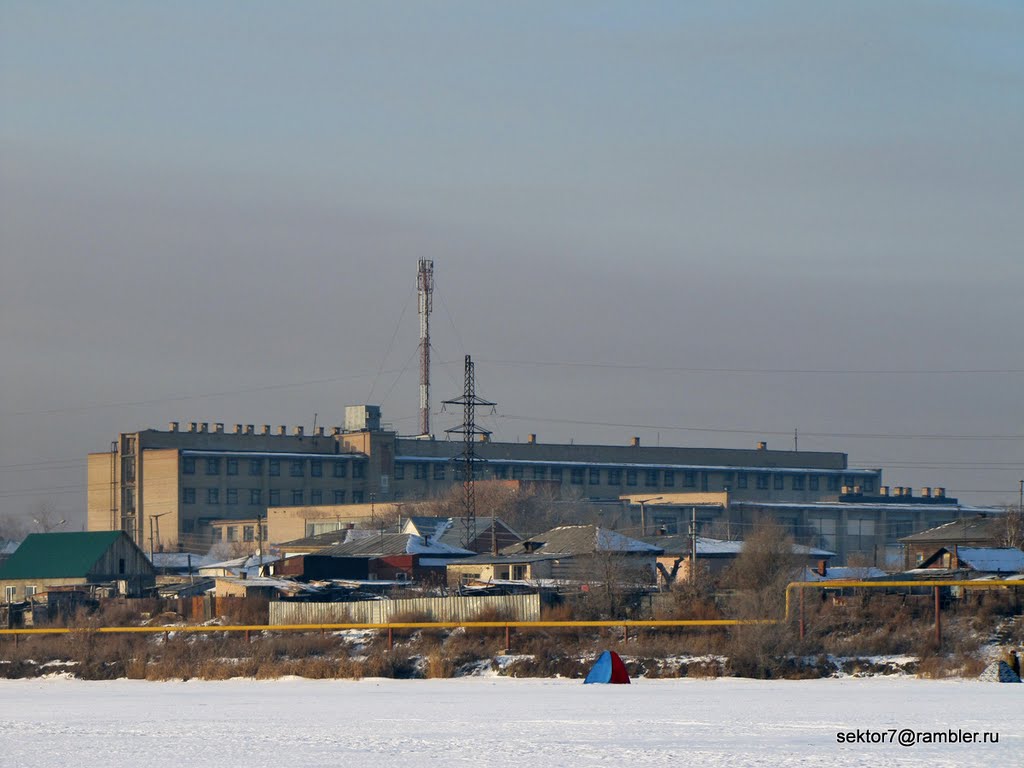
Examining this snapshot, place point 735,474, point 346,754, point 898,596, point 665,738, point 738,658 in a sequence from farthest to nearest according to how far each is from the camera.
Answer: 1. point 735,474
2. point 898,596
3. point 738,658
4. point 665,738
5. point 346,754

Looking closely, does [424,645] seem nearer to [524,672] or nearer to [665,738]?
[524,672]

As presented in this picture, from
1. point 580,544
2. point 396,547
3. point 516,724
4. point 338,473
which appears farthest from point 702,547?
point 338,473

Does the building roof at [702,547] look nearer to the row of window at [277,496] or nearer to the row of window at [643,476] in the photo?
the row of window at [277,496]

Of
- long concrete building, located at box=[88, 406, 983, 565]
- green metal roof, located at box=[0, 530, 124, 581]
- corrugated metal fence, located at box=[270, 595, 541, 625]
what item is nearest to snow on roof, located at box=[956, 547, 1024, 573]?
corrugated metal fence, located at box=[270, 595, 541, 625]

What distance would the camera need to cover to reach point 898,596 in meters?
46.4

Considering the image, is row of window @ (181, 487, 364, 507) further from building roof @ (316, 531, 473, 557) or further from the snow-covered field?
the snow-covered field

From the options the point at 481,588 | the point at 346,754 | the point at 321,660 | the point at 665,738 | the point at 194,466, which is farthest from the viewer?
the point at 194,466

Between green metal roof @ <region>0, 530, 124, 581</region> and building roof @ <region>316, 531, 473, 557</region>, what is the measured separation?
444 inches

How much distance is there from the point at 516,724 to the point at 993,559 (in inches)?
1627

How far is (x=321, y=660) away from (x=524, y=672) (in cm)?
628

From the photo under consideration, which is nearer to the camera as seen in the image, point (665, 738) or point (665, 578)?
point (665, 738)

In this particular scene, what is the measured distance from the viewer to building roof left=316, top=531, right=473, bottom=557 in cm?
7444

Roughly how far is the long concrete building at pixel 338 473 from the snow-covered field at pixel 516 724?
91659 millimetres

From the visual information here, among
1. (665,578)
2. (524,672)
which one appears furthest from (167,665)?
(665,578)
